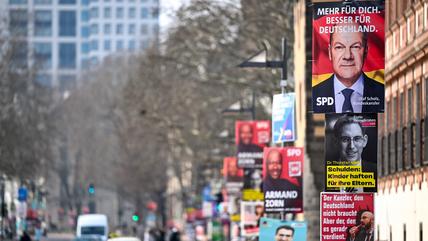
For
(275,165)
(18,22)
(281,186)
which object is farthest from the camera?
(18,22)

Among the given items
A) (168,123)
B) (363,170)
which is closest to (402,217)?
(363,170)

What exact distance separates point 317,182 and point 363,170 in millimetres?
33781

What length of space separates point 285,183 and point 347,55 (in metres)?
12.3

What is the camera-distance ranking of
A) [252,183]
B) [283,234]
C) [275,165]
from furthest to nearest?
[252,183] → [275,165] → [283,234]

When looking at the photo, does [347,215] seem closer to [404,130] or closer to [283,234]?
[283,234]

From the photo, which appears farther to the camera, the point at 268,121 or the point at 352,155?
the point at 268,121

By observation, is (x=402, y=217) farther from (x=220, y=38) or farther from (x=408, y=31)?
(x=220, y=38)

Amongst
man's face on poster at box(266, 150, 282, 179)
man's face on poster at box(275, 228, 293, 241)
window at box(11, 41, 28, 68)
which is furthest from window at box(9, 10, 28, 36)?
man's face on poster at box(275, 228, 293, 241)

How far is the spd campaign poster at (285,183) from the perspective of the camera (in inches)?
1953

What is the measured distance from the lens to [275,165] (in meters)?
50.1

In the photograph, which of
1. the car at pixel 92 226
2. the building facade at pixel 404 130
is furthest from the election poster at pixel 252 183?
the car at pixel 92 226

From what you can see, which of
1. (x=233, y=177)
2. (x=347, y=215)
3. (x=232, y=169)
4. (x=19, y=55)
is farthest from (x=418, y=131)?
(x=19, y=55)

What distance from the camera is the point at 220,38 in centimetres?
9100

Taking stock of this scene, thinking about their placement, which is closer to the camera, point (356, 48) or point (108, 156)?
point (356, 48)
